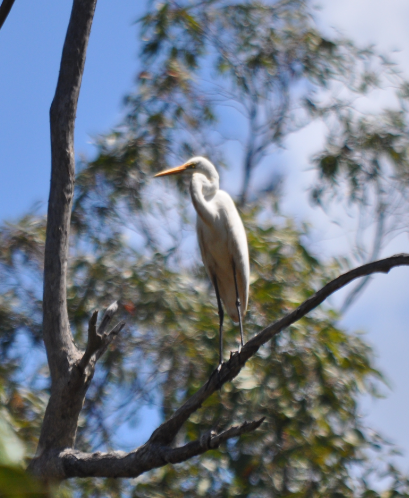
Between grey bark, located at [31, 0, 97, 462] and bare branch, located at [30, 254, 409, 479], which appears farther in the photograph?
grey bark, located at [31, 0, 97, 462]

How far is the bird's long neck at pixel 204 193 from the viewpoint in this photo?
3395 mm

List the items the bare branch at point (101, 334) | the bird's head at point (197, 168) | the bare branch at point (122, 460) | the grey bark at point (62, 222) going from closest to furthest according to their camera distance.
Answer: the bare branch at point (122, 460) → the bare branch at point (101, 334) → the grey bark at point (62, 222) → the bird's head at point (197, 168)

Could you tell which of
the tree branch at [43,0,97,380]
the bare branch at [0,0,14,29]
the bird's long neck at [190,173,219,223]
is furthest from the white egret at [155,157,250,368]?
the bare branch at [0,0,14,29]

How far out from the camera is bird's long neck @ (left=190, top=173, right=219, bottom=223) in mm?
3395

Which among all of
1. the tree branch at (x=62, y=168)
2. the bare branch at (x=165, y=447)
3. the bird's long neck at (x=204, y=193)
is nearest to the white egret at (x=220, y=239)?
the bird's long neck at (x=204, y=193)

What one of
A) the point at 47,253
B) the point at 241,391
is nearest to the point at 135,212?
the point at 241,391

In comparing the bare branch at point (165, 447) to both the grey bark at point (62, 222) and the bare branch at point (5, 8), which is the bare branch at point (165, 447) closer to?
the grey bark at point (62, 222)

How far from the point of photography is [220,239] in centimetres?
347

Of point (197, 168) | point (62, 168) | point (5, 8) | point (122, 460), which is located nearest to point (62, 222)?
point (62, 168)

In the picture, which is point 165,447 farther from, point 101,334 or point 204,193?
point 204,193

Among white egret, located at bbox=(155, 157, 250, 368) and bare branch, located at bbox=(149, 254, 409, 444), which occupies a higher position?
bare branch, located at bbox=(149, 254, 409, 444)

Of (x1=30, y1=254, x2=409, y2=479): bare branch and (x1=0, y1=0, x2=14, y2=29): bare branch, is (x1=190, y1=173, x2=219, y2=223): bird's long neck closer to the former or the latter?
(x1=30, y1=254, x2=409, y2=479): bare branch

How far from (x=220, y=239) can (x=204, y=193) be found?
11.7 inches

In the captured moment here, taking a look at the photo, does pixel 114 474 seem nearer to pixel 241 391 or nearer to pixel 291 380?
pixel 241 391
